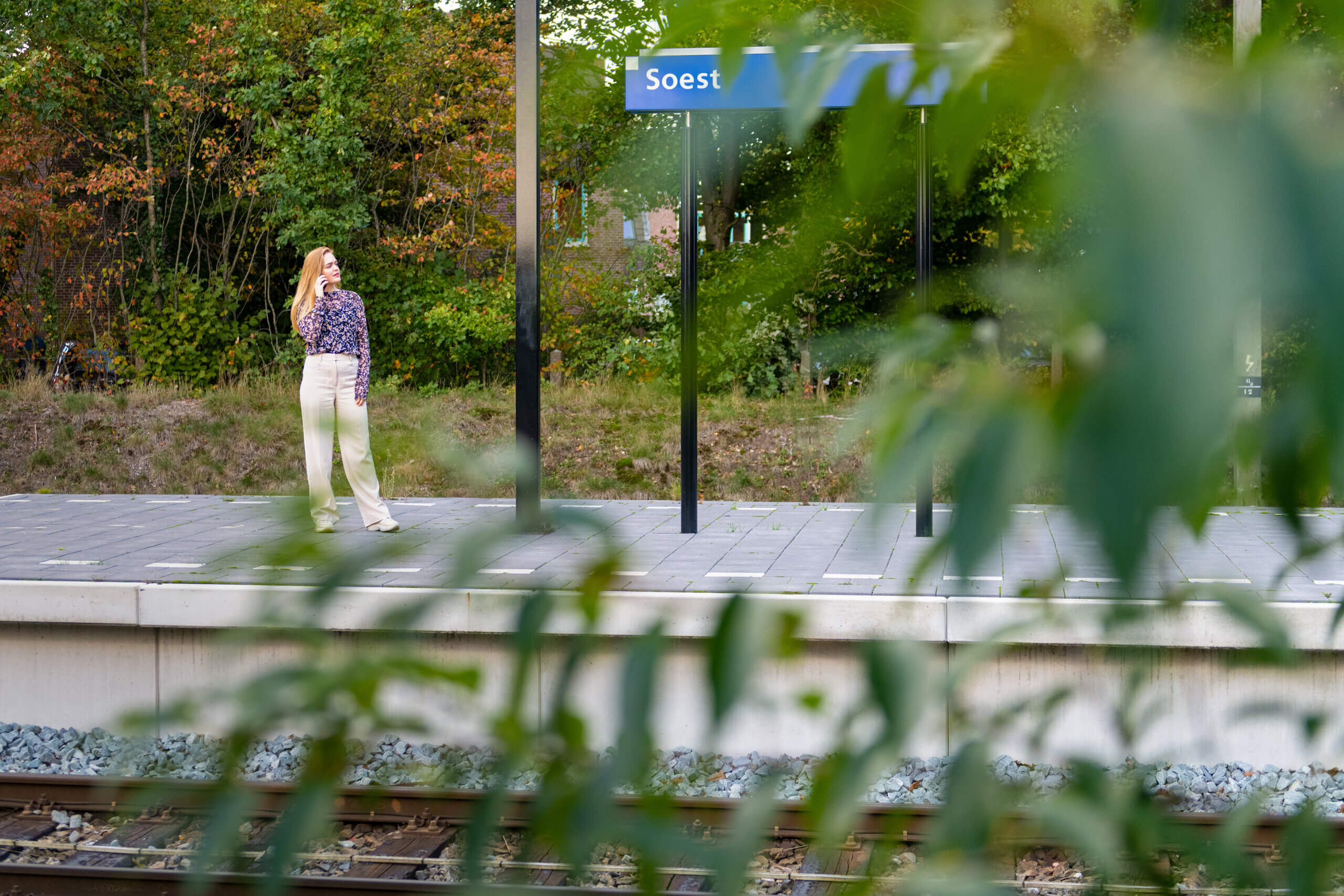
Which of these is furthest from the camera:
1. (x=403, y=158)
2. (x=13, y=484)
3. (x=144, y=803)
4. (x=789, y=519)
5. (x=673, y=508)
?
(x=403, y=158)

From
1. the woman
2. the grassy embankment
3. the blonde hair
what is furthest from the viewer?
the grassy embankment

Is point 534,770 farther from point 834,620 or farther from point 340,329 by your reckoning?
point 340,329

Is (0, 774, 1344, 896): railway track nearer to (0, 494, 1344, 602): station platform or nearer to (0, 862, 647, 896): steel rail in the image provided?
(0, 494, 1344, 602): station platform

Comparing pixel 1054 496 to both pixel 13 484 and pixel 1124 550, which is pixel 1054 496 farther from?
pixel 13 484

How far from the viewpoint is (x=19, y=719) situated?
6.48m

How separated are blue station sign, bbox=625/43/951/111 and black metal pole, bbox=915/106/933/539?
2 cm

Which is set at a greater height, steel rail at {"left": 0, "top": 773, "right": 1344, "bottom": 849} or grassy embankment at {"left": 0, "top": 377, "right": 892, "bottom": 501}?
steel rail at {"left": 0, "top": 773, "right": 1344, "bottom": 849}

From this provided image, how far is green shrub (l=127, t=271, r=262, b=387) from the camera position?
65.7 ft

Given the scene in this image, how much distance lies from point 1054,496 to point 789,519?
9.35 meters

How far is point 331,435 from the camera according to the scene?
0.75 meters

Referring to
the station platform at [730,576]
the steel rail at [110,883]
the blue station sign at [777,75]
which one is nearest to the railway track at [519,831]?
the station platform at [730,576]

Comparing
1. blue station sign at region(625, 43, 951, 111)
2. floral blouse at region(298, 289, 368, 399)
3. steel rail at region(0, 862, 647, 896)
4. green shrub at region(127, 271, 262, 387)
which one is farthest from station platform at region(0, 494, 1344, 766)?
green shrub at region(127, 271, 262, 387)

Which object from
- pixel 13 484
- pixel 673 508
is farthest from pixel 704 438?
pixel 13 484

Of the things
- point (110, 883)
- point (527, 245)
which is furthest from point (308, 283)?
point (110, 883)
